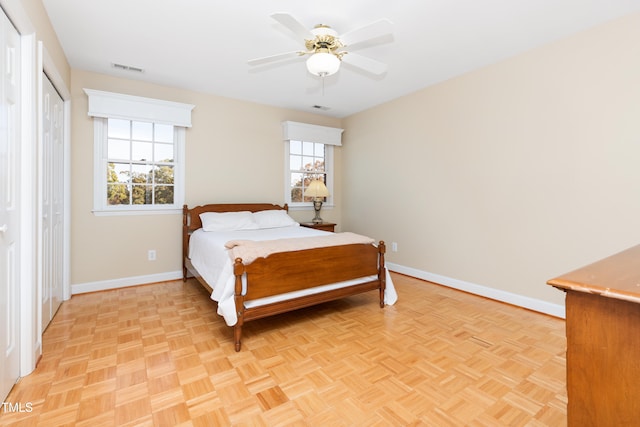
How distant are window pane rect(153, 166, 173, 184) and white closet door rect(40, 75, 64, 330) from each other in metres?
0.92

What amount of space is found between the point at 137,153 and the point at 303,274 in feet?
8.79

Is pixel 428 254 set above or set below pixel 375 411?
above

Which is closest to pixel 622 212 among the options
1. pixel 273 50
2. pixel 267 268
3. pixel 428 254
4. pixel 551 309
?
pixel 551 309

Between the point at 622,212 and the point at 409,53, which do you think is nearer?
the point at 622,212

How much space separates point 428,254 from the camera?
3.84m

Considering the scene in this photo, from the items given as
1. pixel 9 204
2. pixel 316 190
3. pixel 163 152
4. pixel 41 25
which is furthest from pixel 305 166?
pixel 9 204

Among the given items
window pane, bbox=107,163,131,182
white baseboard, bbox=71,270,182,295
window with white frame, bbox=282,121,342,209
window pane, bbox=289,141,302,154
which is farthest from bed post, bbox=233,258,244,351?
window pane, bbox=289,141,302,154

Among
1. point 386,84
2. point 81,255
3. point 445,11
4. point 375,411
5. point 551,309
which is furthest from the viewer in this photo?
point 386,84

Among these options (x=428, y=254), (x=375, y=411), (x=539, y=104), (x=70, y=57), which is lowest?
(x=375, y=411)

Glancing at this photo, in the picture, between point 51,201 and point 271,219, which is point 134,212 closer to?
point 51,201

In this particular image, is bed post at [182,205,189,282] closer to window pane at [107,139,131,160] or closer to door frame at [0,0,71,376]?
window pane at [107,139,131,160]

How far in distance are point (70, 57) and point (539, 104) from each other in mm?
4497

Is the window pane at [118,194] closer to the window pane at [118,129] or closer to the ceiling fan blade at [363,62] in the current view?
the window pane at [118,129]

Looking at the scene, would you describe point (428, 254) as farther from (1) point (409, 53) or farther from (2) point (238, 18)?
(2) point (238, 18)
